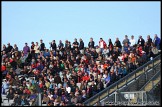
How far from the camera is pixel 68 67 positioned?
2603 centimetres

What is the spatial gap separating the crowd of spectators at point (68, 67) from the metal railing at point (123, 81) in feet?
1.17

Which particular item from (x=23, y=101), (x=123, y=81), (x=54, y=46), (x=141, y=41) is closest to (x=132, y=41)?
(x=141, y=41)

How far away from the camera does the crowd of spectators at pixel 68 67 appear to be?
22.6m

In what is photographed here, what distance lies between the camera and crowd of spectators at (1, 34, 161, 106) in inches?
891

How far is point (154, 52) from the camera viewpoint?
25.0 meters

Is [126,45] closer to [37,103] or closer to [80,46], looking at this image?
[80,46]

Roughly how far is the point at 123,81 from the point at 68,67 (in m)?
3.87

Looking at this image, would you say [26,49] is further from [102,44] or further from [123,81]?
[123,81]

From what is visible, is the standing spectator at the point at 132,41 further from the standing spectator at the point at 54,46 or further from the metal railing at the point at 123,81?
the standing spectator at the point at 54,46

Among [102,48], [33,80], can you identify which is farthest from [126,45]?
[33,80]

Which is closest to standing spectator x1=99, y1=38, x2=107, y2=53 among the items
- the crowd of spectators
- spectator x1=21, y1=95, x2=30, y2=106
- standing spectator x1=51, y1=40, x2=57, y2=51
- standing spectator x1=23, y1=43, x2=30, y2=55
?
the crowd of spectators

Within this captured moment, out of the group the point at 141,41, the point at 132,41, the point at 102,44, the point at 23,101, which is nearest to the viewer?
the point at 23,101

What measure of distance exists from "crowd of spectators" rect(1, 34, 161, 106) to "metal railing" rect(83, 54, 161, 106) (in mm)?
358

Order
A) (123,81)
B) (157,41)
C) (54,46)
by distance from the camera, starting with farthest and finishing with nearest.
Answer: (54,46) < (157,41) < (123,81)
